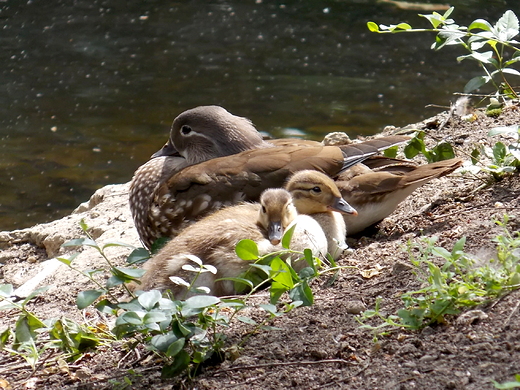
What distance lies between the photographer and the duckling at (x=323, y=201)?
4156mm

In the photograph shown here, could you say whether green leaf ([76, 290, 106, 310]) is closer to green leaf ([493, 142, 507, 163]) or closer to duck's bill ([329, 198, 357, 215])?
duck's bill ([329, 198, 357, 215])

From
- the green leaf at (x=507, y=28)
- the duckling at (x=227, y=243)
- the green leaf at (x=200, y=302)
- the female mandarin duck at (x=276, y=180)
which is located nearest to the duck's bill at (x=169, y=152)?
the female mandarin duck at (x=276, y=180)

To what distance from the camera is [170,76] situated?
11578mm

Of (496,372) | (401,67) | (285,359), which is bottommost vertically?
(401,67)

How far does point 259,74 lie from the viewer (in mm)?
11594

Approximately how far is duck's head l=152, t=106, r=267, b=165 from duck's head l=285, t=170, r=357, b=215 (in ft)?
3.28

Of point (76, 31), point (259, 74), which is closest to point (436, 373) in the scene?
point (259, 74)

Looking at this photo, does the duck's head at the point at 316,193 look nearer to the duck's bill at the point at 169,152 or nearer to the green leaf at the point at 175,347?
the duck's bill at the point at 169,152

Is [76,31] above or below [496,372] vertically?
below

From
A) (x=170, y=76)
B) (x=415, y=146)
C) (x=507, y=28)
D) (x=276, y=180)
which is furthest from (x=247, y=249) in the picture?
(x=170, y=76)

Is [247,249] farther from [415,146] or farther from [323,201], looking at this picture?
[415,146]

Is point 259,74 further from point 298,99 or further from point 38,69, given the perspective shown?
point 38,69

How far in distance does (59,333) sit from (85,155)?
6.58 meters

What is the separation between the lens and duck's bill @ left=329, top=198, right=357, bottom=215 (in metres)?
4.15
